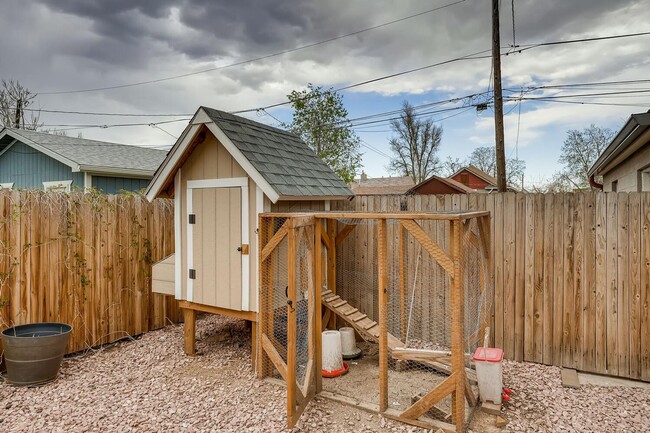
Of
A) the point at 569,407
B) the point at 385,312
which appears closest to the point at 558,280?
the point at 569,407

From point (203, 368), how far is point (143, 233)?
2.27m

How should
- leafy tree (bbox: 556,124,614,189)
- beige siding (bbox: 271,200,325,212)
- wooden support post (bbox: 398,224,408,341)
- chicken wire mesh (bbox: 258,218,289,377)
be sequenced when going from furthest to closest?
leafy tree (bbox: 556,124,614,189), wooden support post (bbox: 398,224,408,341), beige siding (bbox: 271,200,325,212), chicken wire mesh (bbox: 258,218,289,377)

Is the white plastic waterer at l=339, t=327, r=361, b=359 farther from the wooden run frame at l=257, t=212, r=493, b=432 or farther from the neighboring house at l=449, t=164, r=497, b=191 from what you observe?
the neighboring house at l=449, t=164, r=497, b=191

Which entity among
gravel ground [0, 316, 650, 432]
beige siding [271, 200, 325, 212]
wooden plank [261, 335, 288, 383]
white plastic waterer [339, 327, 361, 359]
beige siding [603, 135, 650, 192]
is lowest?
gravel ground [0, 316, 650, 432]

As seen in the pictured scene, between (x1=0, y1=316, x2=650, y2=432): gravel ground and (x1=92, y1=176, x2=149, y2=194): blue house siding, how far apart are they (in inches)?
252

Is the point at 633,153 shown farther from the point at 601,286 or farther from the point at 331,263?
the point at 331,263

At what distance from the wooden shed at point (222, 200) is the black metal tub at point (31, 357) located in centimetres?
138

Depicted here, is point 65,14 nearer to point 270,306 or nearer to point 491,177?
point 270,306

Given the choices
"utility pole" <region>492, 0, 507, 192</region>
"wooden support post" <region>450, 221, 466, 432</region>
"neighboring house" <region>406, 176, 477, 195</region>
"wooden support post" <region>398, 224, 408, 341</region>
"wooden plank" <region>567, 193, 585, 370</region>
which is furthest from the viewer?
"neighboring house" <region>406, 176, 477, 195</region>

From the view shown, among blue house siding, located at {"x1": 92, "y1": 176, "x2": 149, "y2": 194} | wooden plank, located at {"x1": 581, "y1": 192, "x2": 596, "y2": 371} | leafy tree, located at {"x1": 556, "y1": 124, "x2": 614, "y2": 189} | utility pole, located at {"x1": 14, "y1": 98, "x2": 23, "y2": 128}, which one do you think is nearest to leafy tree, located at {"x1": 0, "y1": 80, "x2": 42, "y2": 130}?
utility pole, located at {"x1": 14, "y1": 98, "x2": 23, "y2": 128}

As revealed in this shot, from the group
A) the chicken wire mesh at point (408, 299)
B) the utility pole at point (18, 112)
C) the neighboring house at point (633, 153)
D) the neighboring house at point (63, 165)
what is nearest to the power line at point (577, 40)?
the neighboring house at point (633, 153)

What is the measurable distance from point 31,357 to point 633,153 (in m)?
7.87

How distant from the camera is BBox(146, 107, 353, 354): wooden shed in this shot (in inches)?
170

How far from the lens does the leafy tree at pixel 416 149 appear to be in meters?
26.5
